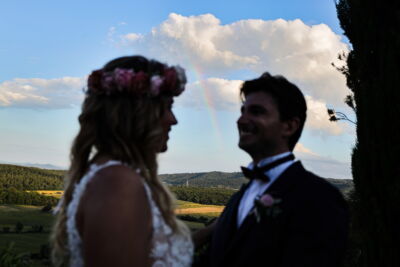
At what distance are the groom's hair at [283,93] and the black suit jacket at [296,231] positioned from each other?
517 millimetres

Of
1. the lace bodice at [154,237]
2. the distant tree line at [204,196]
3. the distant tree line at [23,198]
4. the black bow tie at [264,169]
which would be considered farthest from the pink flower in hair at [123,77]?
the distant tree line at [204,196]

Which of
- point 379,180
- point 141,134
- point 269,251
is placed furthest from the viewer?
point 379,180

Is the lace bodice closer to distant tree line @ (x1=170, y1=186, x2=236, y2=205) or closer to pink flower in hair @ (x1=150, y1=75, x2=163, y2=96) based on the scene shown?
pink flower in hair @ (x1=150, y1=75, x2=163, y2=96)

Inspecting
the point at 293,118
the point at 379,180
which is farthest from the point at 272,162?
the point at 379,180

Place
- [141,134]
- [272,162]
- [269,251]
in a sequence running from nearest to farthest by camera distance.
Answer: [141,134] → [269,251] → [272,162]

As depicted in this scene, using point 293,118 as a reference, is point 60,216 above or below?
below

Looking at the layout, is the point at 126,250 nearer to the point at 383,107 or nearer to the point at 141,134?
the point at 141,134

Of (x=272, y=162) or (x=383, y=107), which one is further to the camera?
(x=383, y=107)

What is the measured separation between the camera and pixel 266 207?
3.05m

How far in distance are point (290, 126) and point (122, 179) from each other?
1.77 metres

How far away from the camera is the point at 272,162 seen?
3.46 metres

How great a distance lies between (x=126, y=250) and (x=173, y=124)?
1.11 m

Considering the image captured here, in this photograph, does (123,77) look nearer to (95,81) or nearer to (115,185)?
(95,81)

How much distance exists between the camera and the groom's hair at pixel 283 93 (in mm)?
3566
